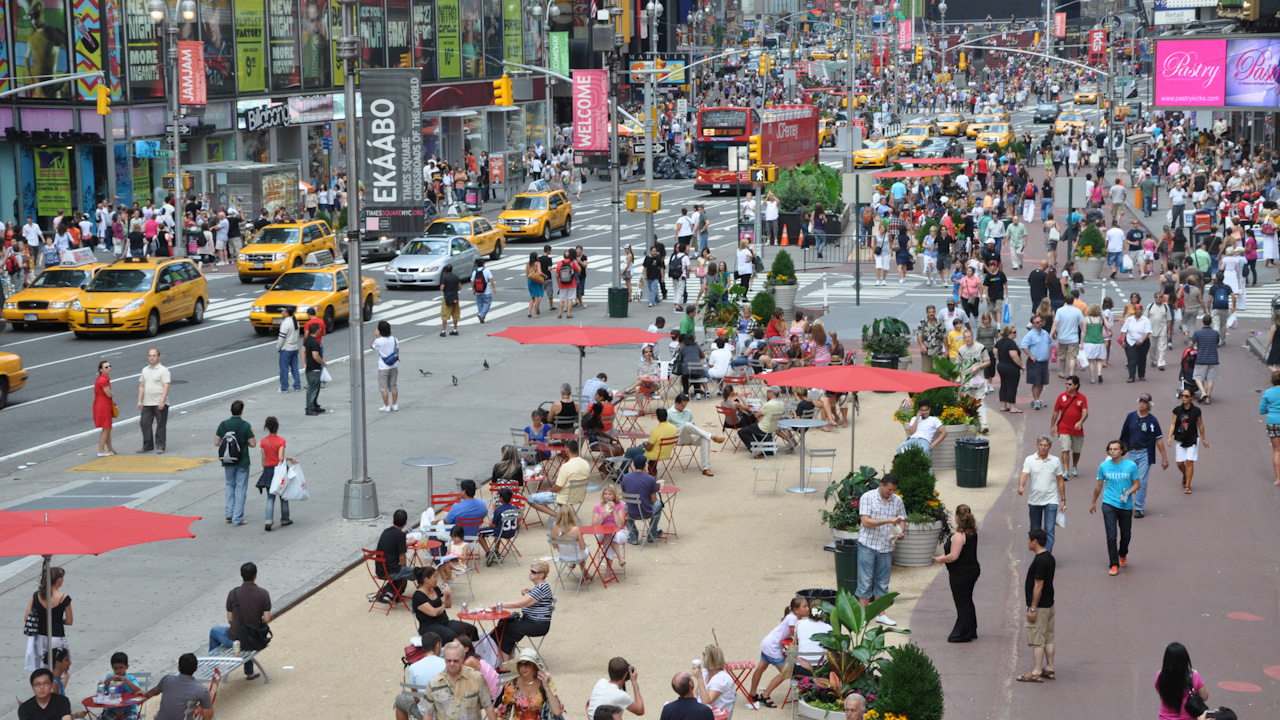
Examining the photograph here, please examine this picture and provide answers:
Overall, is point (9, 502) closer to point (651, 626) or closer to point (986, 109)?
point (651, 626)

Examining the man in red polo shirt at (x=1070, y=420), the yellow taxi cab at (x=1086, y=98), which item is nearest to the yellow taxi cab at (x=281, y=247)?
the man in red polo shirt at (x=1070, y=420)

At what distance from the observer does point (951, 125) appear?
8475cm

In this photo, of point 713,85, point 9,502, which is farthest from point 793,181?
point 713,85

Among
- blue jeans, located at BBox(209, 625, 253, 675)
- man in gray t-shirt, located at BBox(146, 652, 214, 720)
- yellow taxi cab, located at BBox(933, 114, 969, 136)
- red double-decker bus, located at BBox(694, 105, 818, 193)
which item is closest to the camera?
man in gray t-shirt, located at BBox(146, 652, 214, 720)

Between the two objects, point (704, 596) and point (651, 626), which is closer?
point (651, 626)

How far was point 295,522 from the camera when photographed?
17875 millimetres

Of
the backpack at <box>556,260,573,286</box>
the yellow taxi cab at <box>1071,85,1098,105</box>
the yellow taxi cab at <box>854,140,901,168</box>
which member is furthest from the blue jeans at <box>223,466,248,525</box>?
the yellow taxi cab at <box>1071,85,1098,105</box>

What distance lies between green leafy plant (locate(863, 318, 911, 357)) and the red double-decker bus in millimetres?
29702

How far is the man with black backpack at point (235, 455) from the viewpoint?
56.3 ft

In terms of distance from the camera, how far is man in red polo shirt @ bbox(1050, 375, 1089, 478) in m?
19.0

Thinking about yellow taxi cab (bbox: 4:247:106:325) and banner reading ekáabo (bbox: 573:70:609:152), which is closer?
yellow taxi cab (bbox: 4:247:106:325)

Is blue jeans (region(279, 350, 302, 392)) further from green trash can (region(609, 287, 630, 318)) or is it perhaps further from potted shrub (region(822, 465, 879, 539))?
potted shrub (region(822, 465, 879, 539))

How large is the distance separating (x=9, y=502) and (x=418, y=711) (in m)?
10.0

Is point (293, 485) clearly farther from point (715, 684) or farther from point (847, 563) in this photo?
point (715, 684)
